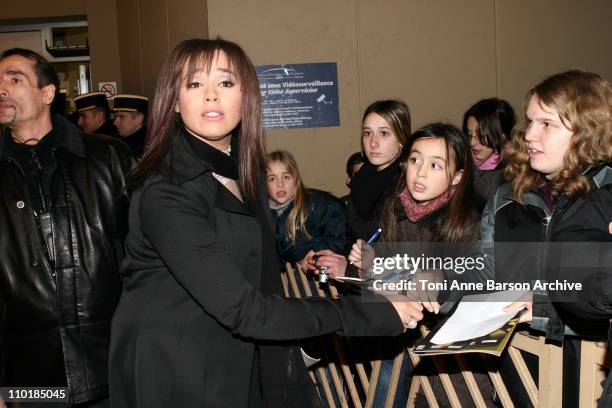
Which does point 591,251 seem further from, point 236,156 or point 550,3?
point 550,3

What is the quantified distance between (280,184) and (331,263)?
4.79 ft

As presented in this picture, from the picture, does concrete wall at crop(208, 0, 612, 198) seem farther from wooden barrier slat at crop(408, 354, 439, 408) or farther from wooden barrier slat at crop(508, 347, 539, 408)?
wooden barrier slat at crop(508, 347, 539, 408)

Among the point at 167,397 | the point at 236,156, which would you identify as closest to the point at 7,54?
the point at 236,156

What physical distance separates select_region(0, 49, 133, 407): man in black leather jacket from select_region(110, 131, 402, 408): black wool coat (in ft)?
3.25

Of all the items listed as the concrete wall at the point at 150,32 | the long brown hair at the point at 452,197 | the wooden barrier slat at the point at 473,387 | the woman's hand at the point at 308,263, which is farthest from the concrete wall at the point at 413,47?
the wooden barrier slat at the point at 473,387

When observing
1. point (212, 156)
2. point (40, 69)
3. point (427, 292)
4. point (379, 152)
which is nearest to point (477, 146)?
point (379, 152)

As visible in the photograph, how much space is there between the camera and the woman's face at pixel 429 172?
3258mm

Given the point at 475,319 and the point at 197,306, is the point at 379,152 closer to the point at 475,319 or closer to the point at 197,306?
the point at 475,319

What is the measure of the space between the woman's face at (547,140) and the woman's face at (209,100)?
1.29 meters

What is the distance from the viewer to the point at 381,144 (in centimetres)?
441

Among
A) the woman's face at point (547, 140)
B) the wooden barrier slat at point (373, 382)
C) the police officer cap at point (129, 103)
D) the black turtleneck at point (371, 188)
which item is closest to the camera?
the woman's face at point (547, 140)

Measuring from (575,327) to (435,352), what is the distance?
63 cm

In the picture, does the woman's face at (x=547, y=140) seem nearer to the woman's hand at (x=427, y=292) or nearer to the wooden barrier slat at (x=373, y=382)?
the woman's hand at (x=427, y=292)

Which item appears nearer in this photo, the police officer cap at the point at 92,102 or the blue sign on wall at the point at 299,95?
the blue sign on wall at the point at 299,95
